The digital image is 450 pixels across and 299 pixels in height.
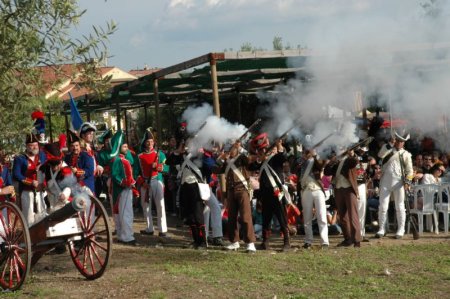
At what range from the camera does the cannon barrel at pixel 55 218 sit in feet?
28.3

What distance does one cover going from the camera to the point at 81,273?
970 centimetres

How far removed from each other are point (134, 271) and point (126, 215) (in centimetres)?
265

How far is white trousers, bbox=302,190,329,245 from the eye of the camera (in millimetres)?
12125

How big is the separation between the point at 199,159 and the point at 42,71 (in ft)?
14.0

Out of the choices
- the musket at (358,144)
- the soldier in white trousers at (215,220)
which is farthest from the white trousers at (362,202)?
the soldier in white trousers at (215,220)

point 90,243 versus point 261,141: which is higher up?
point 261,141

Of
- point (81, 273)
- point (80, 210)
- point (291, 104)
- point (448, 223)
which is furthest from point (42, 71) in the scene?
point (448, 223)

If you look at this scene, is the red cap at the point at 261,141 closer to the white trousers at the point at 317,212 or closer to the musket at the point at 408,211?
the white trousers at the point at 317,212

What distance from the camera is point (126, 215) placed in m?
12.7

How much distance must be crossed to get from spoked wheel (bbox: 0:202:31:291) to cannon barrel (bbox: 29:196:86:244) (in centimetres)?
15

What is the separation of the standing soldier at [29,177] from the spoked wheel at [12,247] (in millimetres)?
1732

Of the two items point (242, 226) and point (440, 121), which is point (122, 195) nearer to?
point (242, 226)

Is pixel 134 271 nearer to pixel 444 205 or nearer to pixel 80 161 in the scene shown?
pixel 80 161

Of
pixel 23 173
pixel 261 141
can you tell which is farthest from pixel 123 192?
pixel 261 141
